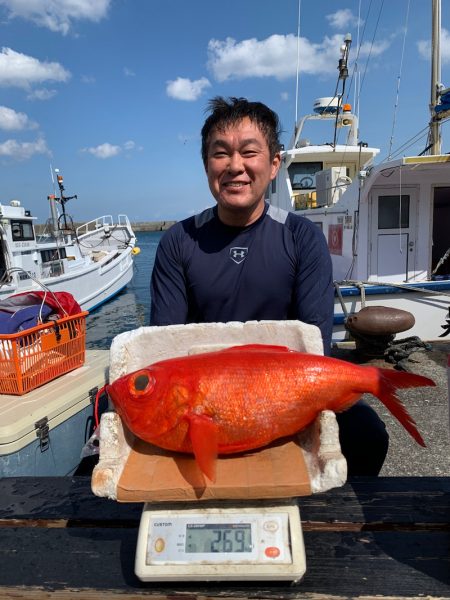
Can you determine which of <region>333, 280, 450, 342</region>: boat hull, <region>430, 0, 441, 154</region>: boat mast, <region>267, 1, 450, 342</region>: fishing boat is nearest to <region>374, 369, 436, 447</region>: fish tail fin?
<region>267, 1, 450, 342</region>: fishing boat

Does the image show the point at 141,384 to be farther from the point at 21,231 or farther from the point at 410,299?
the point at 21,231

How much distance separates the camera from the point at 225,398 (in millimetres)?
1232

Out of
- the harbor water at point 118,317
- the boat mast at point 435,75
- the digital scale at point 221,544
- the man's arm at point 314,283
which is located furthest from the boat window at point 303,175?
the digital scale at point 221,544

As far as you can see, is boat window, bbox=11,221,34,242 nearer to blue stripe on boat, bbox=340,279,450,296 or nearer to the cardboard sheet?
blue stripe on boat, bbox=340,279,450,296

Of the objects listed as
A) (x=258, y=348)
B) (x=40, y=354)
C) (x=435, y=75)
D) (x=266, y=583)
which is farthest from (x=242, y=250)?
(x=435, y=75)

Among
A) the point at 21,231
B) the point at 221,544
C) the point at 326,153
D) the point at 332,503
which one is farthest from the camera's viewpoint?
the point at 21,231

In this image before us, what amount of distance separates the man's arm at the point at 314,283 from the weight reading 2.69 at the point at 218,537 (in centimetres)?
106

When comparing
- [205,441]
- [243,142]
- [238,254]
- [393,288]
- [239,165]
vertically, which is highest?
[243,142]

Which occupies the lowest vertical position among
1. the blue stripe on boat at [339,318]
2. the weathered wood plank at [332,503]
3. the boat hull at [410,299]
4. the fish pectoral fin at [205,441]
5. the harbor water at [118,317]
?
the harbor water at [118,317]

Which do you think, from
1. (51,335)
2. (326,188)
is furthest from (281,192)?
(51,335)

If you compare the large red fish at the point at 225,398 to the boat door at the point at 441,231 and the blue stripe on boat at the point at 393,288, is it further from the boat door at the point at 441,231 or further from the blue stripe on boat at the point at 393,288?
the boat door at the point at 441,231

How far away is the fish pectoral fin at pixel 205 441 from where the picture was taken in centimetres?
115

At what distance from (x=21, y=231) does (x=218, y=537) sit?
1421 centimetres

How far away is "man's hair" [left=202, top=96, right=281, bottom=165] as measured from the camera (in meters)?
2.10
